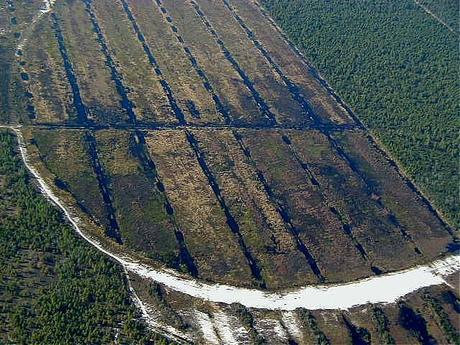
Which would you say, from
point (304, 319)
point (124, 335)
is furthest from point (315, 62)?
point (124, 335)

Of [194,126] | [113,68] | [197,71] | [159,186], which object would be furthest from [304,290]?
[113,68]

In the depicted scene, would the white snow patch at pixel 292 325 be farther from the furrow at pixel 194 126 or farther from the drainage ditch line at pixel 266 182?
the furrow at pixel 194 126

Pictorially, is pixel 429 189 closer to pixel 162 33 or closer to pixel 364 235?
pixel 364 235

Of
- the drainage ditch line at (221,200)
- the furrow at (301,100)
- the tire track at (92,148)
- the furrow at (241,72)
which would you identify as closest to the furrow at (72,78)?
the tire track at (92,148)

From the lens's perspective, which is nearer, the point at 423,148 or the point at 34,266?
the point at 34,266

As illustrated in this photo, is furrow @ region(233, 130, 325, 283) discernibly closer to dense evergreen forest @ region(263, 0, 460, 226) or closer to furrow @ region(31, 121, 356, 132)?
furrow @ region(31, 121, 356, 132)
